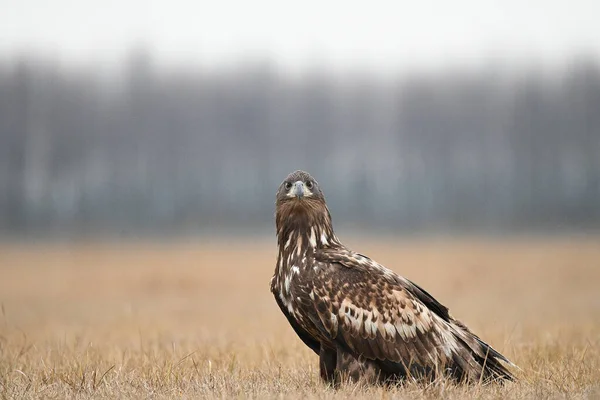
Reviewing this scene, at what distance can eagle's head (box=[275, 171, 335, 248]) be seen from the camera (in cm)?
699

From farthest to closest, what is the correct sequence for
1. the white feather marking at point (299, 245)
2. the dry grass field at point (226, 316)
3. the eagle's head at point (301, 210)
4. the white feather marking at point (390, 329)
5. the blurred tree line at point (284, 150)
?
1. the blurred tree line at point (284, 150)
2. the eagle's head at point (301, 210)
3. the white feather marking at point (299, 245)
4. the white feather marking at point (390, 329)
5. the dry grass field at point (226, 316)

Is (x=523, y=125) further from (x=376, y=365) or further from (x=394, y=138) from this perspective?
(x=376, y=365)

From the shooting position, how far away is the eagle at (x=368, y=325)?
21.2 feet

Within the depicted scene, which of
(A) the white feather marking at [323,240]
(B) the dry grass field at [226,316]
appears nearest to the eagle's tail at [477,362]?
(B) the dry grass field at [226,316]

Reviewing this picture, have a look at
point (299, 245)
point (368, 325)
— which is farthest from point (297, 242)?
point (368, 325)

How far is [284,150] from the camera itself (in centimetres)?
5178

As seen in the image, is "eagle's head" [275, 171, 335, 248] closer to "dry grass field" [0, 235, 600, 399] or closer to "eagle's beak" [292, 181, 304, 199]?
"eagle's beak" [292, 181, 304, 199]

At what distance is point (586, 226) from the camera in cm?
3600

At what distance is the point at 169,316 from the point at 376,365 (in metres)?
9.31

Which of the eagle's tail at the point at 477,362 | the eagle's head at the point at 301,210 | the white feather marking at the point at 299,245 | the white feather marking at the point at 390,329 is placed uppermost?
the eagle's head at the point at 301,210

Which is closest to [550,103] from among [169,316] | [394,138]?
[394,138]

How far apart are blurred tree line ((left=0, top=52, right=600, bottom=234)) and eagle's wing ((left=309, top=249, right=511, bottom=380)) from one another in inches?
1320

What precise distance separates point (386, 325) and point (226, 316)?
353 inches

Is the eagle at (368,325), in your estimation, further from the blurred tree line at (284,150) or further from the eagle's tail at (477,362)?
the blurred tree line at (284,150)
